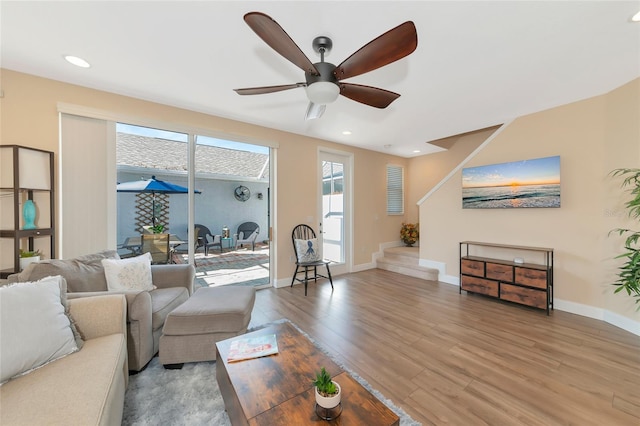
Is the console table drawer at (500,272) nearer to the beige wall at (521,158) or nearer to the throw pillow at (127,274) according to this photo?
the beige wall at (521,158)

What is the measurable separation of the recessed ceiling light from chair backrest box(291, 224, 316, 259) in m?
3.22

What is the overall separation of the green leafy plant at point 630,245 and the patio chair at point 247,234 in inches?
199

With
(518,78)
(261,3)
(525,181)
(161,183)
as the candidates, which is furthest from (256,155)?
(525,181)

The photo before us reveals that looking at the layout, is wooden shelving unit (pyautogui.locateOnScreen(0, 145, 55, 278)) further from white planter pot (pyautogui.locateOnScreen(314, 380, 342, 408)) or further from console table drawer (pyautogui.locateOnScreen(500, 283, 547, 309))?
console table drawer (pyautogui.locateOnScreen(500, 283, 547, 309))

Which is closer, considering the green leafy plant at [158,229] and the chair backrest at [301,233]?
the green leafy plant at [158,229]

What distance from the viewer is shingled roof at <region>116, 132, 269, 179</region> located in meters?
3.06

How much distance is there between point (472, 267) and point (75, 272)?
4796mm

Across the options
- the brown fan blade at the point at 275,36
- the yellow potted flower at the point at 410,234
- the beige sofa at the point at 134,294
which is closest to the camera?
the brown fan blade at the point at 275,36

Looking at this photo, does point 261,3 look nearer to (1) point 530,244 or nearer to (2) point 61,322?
(2) point 61,322

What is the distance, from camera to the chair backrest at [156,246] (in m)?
3.23

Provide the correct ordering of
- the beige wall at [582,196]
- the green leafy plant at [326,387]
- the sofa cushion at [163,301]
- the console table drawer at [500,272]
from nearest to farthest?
the green leafy plant at [326,387]
the sofa cushion at [163,301]
the beige wall at [582,196]
the console table drawer at [500,272]

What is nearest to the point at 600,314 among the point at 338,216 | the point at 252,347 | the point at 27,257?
the point at 338,216

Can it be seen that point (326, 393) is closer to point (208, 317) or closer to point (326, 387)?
point (326, 387)

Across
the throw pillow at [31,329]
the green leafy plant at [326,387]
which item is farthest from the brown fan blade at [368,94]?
the throw pillow at [31,329]
